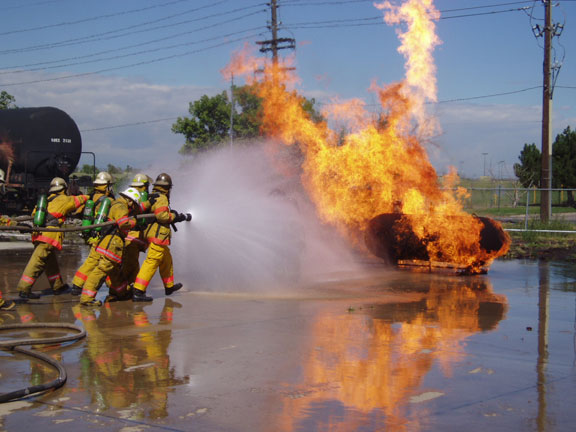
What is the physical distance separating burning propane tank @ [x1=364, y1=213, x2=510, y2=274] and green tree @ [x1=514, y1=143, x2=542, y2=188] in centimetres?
3149

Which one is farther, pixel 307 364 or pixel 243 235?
pixel 243 235

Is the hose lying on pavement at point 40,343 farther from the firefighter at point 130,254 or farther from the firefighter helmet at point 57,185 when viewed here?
the firefighter helmet at point 57,185

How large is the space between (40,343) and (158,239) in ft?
10.2

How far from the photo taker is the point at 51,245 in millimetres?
9859

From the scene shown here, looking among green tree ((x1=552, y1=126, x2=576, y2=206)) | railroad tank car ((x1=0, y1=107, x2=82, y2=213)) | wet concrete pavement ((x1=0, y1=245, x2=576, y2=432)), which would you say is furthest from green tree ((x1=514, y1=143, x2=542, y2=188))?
wet concrete pavement ((x1=0, y1=245, x2=576, y2=432))

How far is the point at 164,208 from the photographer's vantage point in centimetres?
967

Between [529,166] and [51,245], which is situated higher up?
[529,166]

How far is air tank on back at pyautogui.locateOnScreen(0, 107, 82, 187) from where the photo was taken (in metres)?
21.0

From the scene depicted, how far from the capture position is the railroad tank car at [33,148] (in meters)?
21.0

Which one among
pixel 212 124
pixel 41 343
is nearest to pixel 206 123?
pixel 212 124

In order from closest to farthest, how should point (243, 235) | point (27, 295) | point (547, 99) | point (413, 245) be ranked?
point (27, 295) < point (243, 235) < point (413, 245) < point (547, 99)

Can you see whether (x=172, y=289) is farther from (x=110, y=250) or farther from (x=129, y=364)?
(x=129, y=364)

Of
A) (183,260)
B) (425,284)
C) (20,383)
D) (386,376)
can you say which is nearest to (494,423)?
(386,376)

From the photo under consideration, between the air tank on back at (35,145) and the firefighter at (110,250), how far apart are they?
42.0ft
